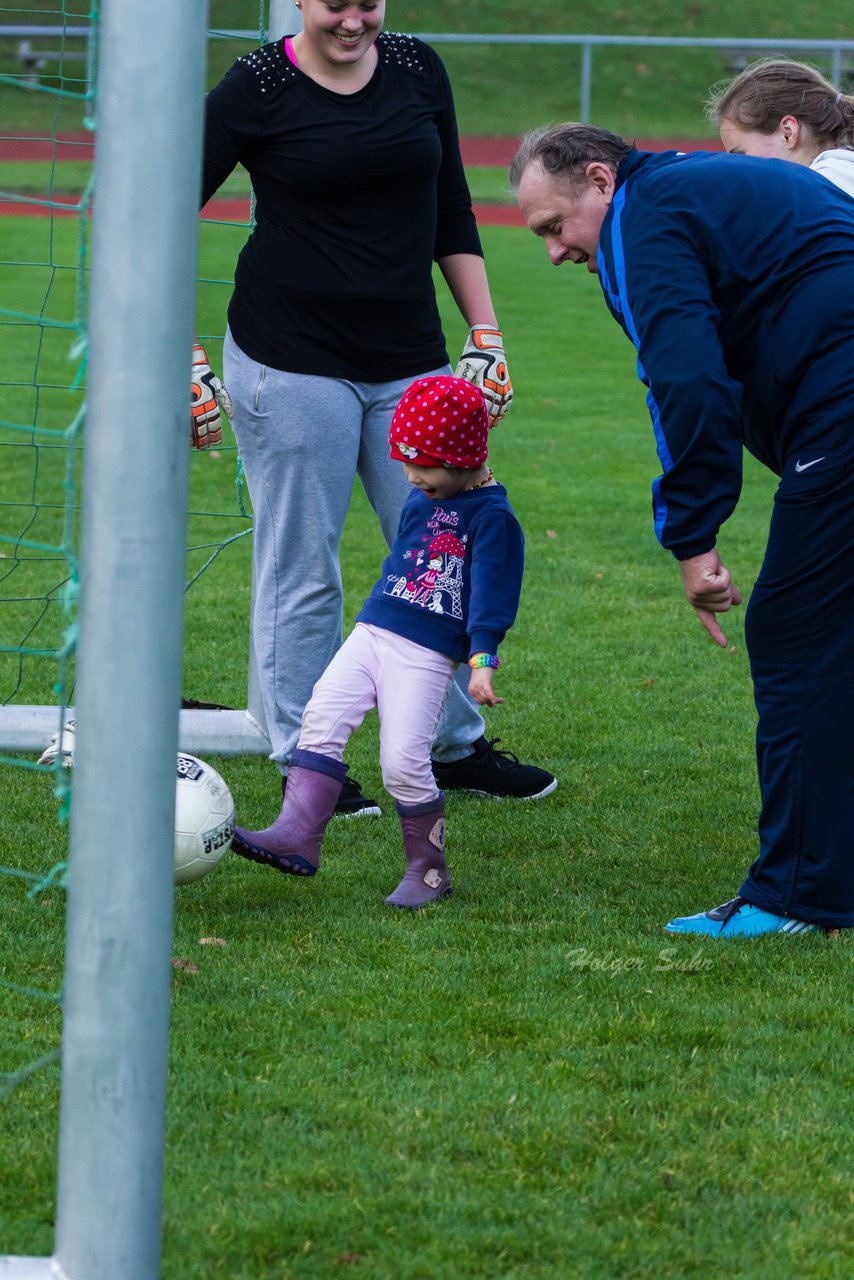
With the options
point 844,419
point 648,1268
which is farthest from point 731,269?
point 648,1268

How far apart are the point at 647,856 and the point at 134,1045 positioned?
240cm

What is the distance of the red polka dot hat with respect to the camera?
3.98m

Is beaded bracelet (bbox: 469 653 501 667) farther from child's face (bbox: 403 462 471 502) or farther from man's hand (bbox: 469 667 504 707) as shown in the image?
child's face (bbox: 403 462 471 502)

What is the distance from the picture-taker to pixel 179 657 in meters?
2.33

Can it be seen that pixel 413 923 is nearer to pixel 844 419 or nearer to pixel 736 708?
pixel 844 419

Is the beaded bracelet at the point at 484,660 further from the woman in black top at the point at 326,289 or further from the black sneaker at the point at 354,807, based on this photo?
the black sneaker at the point at 354,807

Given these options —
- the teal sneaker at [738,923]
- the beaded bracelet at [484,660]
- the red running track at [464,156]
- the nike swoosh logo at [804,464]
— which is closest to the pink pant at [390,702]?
the beaded bracelet at [484,660]

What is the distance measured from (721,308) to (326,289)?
1212 mm

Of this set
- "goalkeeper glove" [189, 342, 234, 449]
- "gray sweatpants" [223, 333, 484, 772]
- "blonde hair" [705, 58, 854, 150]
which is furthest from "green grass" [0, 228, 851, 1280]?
"blonde hair" [705, 58, 854, 150]

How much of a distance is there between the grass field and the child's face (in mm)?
987

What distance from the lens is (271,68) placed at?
434cm

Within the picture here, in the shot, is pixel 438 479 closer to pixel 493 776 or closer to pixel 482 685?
pixel 482 685

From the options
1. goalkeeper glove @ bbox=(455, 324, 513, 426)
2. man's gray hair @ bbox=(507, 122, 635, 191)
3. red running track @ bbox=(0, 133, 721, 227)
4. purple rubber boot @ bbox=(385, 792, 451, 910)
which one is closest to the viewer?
man's gray hair @ bbox=(507, 122, 635, 191)

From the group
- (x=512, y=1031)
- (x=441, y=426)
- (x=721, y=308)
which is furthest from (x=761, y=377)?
(x=512, y=1031)
